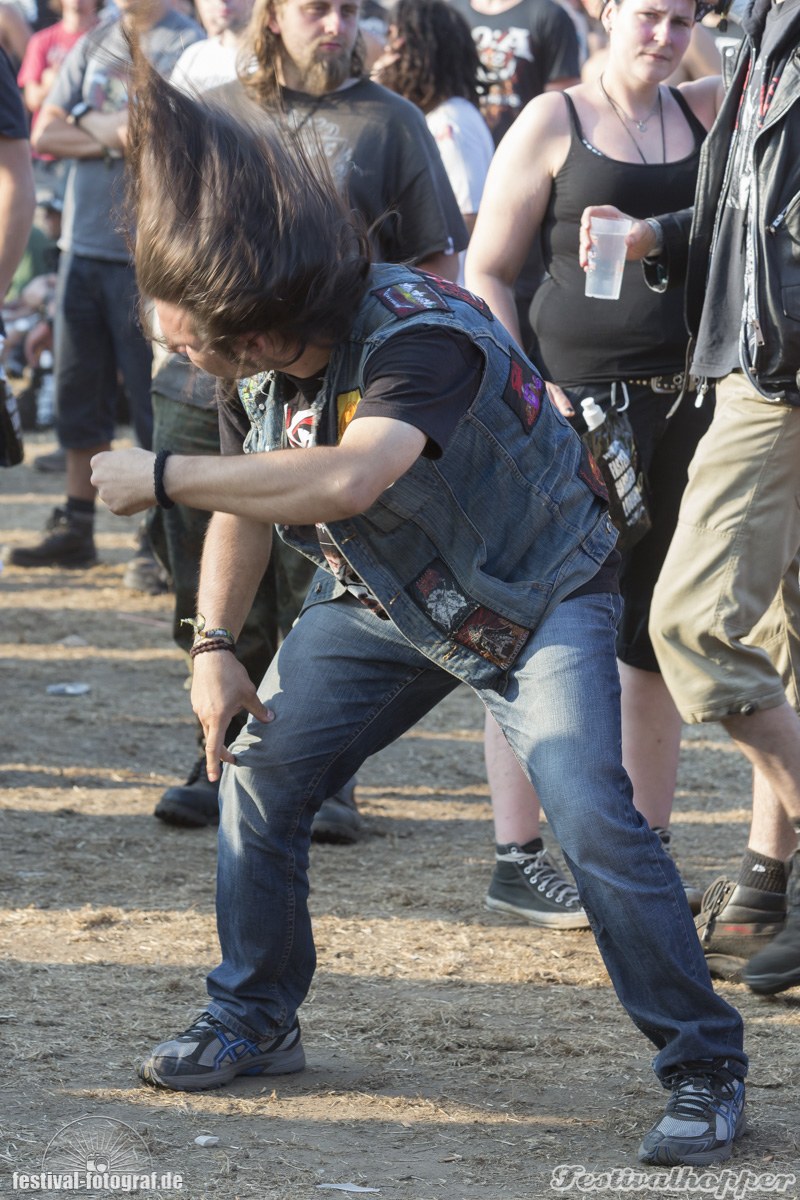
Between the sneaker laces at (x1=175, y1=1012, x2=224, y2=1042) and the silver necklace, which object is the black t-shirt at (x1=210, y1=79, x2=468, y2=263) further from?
the sneaker laces at (x1=175, y1=1012, x2=224, y2=1042)

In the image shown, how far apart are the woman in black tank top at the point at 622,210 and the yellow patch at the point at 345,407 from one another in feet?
4.09

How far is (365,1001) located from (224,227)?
1.88 metres

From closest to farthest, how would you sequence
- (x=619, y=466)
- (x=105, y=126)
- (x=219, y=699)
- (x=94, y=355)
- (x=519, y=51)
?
(x=219, y=699) < (x=619, y=466) < (x=519, y=51) < (x=105, y=126) < (x=94, y=355)

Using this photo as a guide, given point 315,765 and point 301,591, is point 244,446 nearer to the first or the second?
point 315,765

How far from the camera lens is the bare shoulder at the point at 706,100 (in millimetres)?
4121

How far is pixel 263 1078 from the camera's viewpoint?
320cm

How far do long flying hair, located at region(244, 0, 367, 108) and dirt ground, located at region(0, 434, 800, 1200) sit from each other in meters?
2.17

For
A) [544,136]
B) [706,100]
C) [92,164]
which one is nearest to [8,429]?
[544,136]

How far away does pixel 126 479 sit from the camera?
2605 millimetres

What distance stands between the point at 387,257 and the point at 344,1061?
2326 mm

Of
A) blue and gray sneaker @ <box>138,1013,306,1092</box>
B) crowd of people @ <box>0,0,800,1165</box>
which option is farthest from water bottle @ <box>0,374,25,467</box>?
blue and gray sneaker @ <box>138,1013,306,1092</box>

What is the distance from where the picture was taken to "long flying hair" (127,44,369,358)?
2.53 metres

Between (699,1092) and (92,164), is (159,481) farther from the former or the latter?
(92,164)

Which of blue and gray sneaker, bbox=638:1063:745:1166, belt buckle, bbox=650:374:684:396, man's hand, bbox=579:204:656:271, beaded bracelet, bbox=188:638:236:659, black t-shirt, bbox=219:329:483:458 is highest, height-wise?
man's hand, bbox=579:204:656:271
